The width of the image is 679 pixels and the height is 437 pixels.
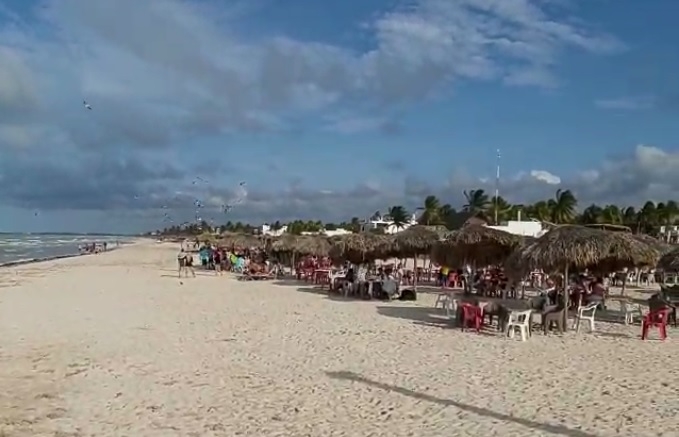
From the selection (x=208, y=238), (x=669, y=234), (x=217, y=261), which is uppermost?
(x=669, y=234)

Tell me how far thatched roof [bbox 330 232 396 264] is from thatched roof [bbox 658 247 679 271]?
8.43 meters

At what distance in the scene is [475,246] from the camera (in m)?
17.4

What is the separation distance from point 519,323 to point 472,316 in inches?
47.8

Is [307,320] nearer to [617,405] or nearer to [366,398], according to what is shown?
[366,398]

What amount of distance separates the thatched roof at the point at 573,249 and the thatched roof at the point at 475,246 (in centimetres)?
393

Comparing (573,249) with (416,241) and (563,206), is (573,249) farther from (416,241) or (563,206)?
→ (563,206)

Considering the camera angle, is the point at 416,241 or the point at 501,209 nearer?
the point at 416,241

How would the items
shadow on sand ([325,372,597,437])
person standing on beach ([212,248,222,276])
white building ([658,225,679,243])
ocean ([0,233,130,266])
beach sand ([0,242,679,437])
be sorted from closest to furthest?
1. shadow on sand ([325,372,597,437])
2. beach sand ([0,242,679,437])
3. person standing on beach ([212,248,222,276])
4. white building ([658,225,679,243])
5. ocean ([0,233,130,266])

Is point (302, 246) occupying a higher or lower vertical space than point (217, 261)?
higher

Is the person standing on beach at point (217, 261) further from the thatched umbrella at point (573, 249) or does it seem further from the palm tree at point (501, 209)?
the palm tree at point (501, 209)

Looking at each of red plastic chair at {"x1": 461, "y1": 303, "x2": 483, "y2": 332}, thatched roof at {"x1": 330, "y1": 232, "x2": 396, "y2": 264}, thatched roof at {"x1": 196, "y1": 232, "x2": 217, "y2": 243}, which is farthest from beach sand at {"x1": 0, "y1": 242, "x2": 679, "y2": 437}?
thatched roof at {"x1": 196, "y1": 232, "x2": 217, "y2": 243}

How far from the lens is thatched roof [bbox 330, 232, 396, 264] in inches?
852

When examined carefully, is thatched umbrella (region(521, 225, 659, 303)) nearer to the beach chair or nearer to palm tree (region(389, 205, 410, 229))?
the beach chair

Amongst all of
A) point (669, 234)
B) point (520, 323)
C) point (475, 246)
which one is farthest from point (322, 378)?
point (669, 234)
